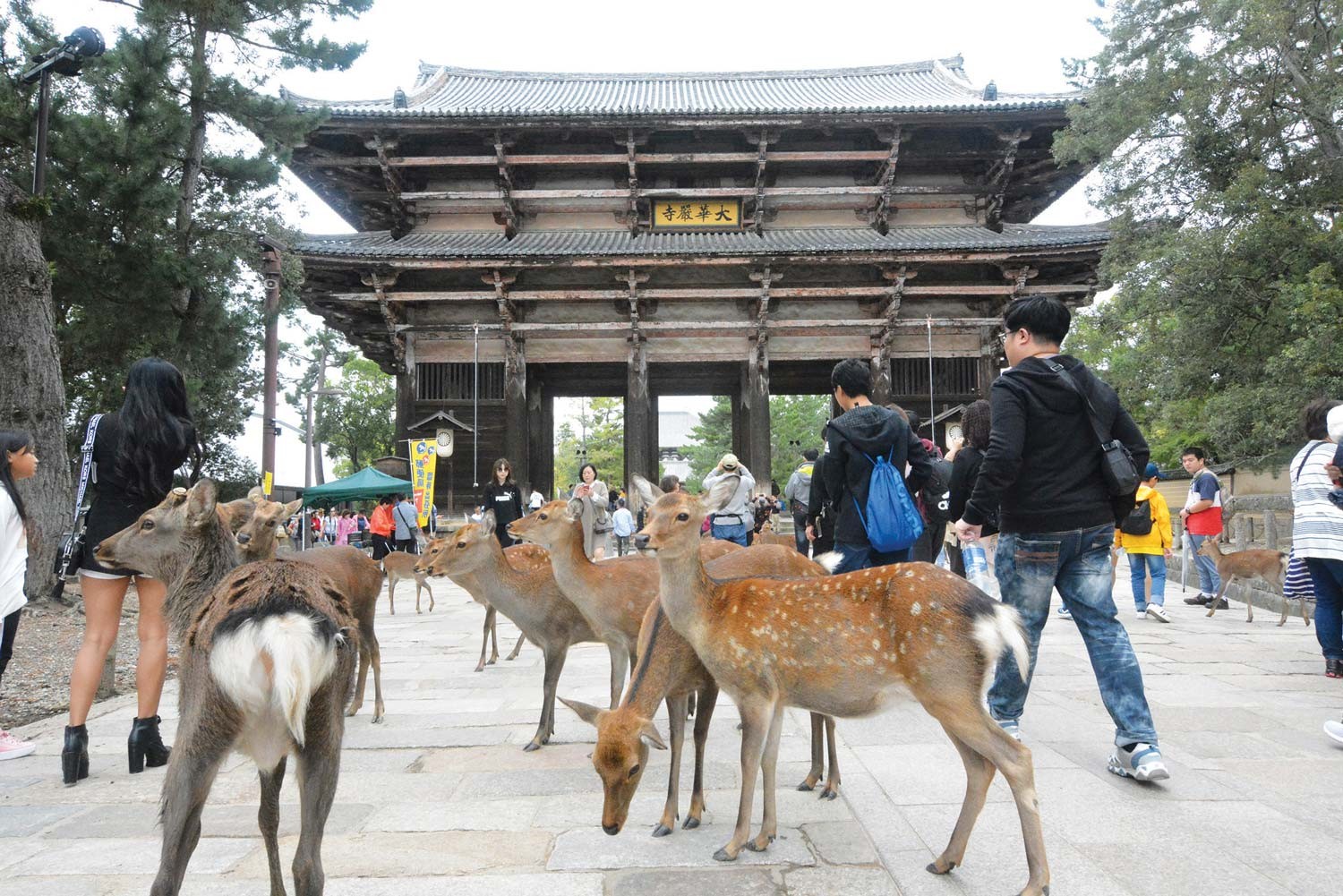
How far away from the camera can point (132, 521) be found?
13.5 ft

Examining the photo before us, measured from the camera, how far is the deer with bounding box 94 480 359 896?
2.25m

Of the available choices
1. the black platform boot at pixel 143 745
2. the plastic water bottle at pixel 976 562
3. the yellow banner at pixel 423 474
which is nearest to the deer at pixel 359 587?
the black platform boot at pixel 143 745

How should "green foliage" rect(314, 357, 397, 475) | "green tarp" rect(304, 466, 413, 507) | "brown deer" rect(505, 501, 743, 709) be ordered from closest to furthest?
"brown deer" rect(505, 501, 743, 709) < "green tarp" rect(304, 466, 413, 507) < "green foliage" rect(314, 357, 397, 475)

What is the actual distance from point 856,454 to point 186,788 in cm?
341

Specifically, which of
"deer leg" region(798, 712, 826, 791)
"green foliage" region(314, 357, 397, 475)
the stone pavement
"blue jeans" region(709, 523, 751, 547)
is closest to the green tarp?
"blue jeans" region(709, 523, 751, 547)

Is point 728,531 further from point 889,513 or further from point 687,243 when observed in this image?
point 687,243

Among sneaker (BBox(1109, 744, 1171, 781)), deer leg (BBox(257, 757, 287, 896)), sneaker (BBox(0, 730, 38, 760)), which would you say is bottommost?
sneaker (BBox(0, 730, 38, 760))

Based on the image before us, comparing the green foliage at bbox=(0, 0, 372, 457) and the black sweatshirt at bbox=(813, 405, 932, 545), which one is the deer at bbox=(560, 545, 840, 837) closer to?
the black sweatshirt at bbox=(813, 405, 932, 545)

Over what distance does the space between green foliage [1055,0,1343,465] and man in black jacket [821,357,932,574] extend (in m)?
10.9

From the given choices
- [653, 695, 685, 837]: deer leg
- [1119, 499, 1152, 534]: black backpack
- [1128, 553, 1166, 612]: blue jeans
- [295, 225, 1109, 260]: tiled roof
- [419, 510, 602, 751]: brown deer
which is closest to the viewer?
[653, 695, 685, 837]: deer leg

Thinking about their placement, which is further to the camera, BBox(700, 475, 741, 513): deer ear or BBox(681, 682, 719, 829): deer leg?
BBox(700, 475, 741, 513): deer ear

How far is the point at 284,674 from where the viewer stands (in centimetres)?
221

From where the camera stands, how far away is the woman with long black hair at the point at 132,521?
3.92 metres

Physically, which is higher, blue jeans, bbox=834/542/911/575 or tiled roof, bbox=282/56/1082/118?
tiled roof, bbox=282/56/1082/118
